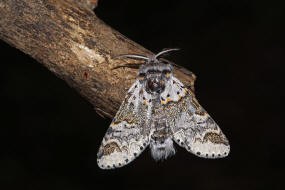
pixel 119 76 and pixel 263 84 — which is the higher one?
pixel 263 84

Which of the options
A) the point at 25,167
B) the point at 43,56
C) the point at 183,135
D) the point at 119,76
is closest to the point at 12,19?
the point at 43,56

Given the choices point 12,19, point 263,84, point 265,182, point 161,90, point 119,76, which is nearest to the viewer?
point 12,19

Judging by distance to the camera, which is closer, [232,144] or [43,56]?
[43,56]

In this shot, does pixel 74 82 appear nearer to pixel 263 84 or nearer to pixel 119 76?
pixel 119 76

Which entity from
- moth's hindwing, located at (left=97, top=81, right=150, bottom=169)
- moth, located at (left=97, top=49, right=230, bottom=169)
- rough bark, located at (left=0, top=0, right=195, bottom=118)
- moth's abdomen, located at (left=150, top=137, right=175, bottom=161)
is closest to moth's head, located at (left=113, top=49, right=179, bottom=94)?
moth, located at (left=97, top=49, right=230, bottom=169)

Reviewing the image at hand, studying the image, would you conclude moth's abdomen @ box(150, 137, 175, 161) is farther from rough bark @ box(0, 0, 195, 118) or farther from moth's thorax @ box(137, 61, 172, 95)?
rough bark @ box(0, 0, 195, 118)

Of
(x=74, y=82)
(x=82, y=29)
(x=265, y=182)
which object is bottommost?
(x=265, y=182)

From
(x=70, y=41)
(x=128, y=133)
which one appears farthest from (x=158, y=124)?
(x=70, y=41)
